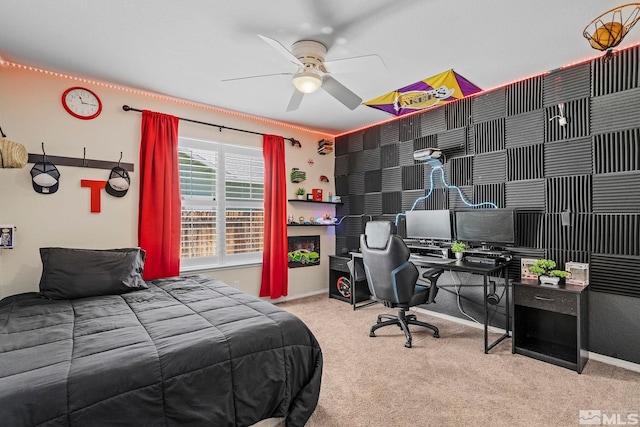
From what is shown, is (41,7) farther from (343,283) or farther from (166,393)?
(343,283)

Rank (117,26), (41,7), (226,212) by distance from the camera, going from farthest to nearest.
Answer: (226,212), (117,26), (41,7)

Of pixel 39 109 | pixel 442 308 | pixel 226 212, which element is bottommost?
pixel 442 308

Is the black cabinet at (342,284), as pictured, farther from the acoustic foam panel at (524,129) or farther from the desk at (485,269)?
the acoustic foam panel at (524,129)

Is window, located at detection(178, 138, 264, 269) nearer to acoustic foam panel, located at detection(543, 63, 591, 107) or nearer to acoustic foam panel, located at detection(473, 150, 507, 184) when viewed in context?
acoustic foam panel, located at detection(473, 150, 507, 184)

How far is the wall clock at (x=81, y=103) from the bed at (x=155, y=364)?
1943mm

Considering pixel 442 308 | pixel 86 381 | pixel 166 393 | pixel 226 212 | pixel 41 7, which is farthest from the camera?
pixel 226 212

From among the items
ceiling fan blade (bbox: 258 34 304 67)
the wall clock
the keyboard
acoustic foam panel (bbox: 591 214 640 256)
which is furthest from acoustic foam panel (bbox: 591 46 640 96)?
the wall clock

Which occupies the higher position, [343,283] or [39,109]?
[39,109]

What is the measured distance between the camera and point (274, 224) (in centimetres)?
441

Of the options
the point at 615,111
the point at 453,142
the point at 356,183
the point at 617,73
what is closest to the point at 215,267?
the point at 356,183

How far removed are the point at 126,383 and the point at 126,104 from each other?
315 centimetres

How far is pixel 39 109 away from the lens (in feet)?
9.69

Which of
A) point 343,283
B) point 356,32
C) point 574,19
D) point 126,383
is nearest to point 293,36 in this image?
point 356,32

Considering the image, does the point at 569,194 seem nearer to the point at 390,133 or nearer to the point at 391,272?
the point at 391,272
